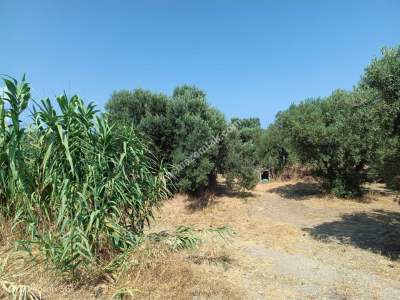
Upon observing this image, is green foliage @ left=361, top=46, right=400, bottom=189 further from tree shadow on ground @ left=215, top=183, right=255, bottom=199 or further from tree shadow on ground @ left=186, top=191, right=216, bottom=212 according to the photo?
tree shadow on ground @ left=215, top=183, right=255, bottom=199

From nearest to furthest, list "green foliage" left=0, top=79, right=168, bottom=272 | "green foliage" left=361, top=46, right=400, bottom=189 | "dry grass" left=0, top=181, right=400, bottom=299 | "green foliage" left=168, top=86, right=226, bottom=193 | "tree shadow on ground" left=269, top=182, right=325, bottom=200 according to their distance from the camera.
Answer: "dry grass" left=0, top=181, right=400, bottom=299 → "green foliage" left=0, top=79, right=168, bottom=272 → "green foliage" left=361, top=46, right=400, bottom=189 → "green foliage" left=168, top=86, right=226, bottom=193 → "tree shadow on ground" left=269, top=182, right=325, bottom=200

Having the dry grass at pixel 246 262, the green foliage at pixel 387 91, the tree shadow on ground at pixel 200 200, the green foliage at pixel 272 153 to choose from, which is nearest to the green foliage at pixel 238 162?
the tree shadow on ground at pixel 200 200

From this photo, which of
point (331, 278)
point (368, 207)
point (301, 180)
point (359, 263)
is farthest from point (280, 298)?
point (301, 180)

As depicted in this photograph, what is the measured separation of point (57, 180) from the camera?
4.02 metres

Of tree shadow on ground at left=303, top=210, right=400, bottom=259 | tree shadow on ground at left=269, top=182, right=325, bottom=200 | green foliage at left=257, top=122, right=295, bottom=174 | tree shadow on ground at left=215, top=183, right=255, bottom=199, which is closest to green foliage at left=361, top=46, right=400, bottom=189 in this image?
tree shadow on ground at left=303, top=210, right=400, bottom=259

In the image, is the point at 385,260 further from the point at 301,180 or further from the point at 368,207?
the point at 301,180

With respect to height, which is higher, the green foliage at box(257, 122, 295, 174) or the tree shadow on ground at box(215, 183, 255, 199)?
the green foliage at box(257, 122, 295, 174)

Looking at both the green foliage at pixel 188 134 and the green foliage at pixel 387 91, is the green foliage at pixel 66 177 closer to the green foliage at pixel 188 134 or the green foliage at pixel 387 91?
the green foliage at pixel 387 91

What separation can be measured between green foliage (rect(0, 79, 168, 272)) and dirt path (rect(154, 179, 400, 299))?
206 centimetres

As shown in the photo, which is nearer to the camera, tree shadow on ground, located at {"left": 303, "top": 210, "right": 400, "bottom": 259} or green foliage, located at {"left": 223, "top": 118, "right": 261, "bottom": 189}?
tree shadow on ground, located at {"left": 303, "top": 210, "right": 400, "bottom": 259}

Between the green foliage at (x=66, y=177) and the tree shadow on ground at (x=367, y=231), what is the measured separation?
497 centimetres

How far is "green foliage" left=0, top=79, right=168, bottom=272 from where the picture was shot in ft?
12.7

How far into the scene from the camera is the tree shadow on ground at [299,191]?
13.4 m

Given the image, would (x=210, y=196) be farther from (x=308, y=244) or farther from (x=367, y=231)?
(x=367, y=231)
